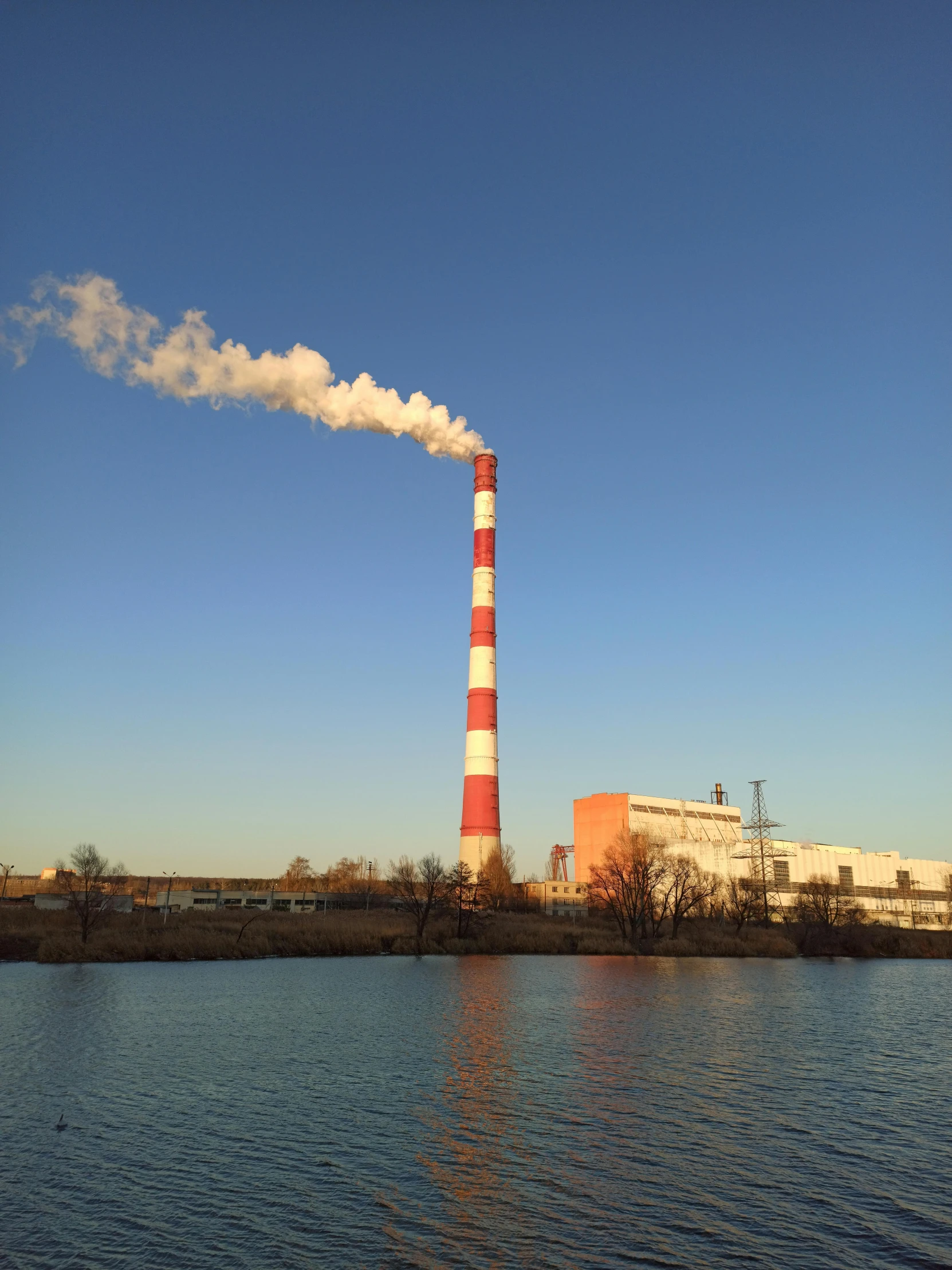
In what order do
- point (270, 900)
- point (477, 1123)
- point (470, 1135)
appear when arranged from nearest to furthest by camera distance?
point (470, 1135), point (477, 1123), point (270, 900)

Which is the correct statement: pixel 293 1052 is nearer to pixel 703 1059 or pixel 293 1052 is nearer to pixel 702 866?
pixel 703 1059

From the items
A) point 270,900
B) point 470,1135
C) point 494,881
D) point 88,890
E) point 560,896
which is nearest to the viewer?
point 470,1135

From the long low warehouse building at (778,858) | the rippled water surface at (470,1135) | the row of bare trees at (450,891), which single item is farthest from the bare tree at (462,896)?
the long low warehouse building at (778,858)

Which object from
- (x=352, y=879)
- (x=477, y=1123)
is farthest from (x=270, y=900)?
(x=477, y=1123)

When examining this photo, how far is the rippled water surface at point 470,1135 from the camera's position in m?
10.7

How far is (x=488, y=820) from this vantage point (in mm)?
64125

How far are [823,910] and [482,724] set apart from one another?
97.3ft

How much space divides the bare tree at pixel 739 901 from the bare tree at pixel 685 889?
201 cm

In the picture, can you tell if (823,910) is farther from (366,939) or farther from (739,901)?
(366,939)

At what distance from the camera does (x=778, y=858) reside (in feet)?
304

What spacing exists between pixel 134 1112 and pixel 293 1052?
235 inches

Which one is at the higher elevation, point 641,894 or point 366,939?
point 641,894

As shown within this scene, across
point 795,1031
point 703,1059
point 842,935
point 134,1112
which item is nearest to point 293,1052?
point 134,1112

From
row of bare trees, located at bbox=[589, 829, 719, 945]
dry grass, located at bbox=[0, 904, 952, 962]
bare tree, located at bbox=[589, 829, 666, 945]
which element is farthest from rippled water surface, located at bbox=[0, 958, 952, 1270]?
row of bare trees, located at bbox=[589, 829, 719, 945]
